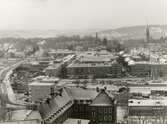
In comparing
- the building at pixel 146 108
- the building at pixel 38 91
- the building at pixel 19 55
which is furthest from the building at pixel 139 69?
the building at pixel 19 55

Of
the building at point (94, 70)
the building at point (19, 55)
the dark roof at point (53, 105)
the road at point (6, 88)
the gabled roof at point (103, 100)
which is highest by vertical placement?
the dark roof at point (53, 105)

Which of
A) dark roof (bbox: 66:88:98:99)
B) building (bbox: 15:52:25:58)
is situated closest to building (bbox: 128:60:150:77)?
dark roof (bbox: 66:88:98:99)

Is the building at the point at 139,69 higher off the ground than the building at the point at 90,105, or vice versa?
the building at the point at 90,105

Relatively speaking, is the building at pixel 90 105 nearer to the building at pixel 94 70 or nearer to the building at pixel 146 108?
the building at pixel 146 108

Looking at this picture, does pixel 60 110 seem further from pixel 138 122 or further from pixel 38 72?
pixel 38 72

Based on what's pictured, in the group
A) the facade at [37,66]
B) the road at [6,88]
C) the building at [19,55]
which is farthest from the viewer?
the building at [19,55]

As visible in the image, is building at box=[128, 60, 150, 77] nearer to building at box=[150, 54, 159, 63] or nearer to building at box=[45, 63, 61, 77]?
building at box=[150, 54, 159, 63]

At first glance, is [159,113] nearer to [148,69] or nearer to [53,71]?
[53,71]

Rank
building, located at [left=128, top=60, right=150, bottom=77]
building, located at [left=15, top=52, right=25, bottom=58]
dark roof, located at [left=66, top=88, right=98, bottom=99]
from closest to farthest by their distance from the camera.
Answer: dark roof, located at [left=66, top=88, right=98, bottom=99]
building, located at [left=128, top=60, right=150, bottom=77]
building, located at [left=15, top=52, right=25, bottom=58]
